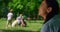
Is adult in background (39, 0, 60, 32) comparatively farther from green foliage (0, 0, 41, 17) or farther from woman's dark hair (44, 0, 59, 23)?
green foliage (0, 0, 41, 17)

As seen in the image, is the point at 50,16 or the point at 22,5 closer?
the point at 50,16

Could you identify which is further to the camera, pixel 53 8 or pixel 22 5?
pixel 22 5

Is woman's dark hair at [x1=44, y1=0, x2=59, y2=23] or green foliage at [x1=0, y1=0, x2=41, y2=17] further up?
green foliage at [x1=0, y1=0, x2=41, y2=17]

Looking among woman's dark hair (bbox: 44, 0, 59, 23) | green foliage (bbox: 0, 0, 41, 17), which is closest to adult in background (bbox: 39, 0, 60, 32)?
woman's dark hair (bbox: 44, 0, 59, 23)

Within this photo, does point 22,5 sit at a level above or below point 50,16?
above

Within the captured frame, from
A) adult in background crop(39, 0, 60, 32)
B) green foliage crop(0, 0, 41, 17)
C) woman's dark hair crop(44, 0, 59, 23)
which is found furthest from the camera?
green foliage crop(0, 0, 41, 17)

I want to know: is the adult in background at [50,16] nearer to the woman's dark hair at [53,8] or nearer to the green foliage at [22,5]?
the woman's dark hair at [53,8]

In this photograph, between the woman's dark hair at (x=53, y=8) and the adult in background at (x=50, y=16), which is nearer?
the adult in background at (x=50, y=16)

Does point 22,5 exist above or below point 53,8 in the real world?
above

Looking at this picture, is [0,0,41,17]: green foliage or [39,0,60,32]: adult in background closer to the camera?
[39,0,60,32]: adult in background

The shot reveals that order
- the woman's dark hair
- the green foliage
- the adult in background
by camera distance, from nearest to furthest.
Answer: the adult in background, the woman's dark hair, the green foliage

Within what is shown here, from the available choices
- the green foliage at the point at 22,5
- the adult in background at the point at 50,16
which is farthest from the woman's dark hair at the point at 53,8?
the green foliage at the point at 22,5

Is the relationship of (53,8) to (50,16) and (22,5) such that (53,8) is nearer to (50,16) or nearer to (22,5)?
(50,16)

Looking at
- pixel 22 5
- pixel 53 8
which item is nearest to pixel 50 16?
pixel 53 8
